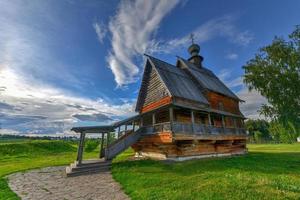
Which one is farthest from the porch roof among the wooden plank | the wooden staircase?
the wooden plank

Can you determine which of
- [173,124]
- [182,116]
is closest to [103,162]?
[173,124]

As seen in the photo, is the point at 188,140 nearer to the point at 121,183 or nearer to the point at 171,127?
the point at 171,127

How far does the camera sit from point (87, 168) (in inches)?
501

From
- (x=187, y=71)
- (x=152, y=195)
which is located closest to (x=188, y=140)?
(x=152, y=195)

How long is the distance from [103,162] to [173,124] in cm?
565

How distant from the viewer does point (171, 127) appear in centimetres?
1456

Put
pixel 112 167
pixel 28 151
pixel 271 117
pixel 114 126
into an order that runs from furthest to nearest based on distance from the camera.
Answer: pixel 28 151, pixel 271 117, pixel 114 126, pixel 112 167

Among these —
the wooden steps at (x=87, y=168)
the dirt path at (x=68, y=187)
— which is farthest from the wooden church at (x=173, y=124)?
the dirt path at (x=68, y=187)

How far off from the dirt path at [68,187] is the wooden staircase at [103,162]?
28.8 inches

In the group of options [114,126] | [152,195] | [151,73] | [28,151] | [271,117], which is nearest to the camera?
[152,195]

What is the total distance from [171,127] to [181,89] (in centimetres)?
519

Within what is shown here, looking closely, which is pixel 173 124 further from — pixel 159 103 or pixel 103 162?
pixel 103 162

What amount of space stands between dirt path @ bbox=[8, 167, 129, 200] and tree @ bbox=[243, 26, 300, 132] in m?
19.7

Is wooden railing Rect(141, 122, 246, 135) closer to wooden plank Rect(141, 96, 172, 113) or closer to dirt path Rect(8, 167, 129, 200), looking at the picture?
wooden plank Rect(141, 96, 172, 113)
